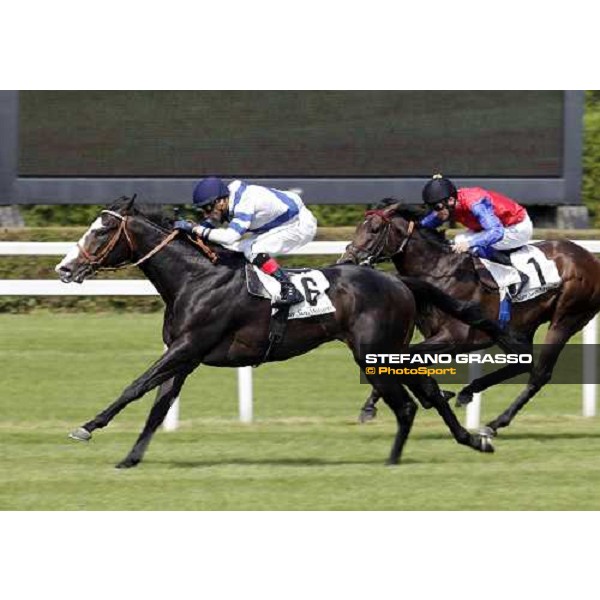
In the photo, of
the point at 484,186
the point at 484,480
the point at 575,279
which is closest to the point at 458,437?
the point at 484,480

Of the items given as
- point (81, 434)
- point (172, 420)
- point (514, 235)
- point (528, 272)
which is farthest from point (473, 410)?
point (81, 434)

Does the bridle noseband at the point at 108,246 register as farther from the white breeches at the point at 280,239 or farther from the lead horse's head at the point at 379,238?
the lead horse's head at the point at 379,238

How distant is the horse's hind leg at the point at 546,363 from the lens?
924 centimetres

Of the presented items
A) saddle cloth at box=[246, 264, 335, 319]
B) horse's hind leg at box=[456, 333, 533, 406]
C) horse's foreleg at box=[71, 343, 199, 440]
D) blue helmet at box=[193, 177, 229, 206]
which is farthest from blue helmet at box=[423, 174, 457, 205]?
horse's foreleg at box=[71, 343, 199, 440]

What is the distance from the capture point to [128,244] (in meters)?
8.29

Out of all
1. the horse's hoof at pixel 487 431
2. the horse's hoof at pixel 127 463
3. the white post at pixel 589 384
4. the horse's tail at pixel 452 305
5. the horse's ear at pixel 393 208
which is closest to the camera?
the horse's hoof at pixel 127 463

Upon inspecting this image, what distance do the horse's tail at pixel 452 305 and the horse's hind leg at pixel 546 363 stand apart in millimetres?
676

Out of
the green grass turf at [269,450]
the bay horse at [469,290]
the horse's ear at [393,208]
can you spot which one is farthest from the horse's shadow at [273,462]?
the horse's ear at [393,208]

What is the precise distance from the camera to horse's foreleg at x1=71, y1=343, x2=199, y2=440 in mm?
7871

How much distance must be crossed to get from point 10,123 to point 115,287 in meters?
2.82

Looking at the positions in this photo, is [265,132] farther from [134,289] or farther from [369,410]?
[369,410]

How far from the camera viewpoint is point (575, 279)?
9.86m

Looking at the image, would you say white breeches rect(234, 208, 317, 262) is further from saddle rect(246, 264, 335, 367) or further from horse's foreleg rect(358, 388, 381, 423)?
horse's foreleg rect(358, 388, 381, 423)

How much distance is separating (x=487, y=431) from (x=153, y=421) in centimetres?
194
